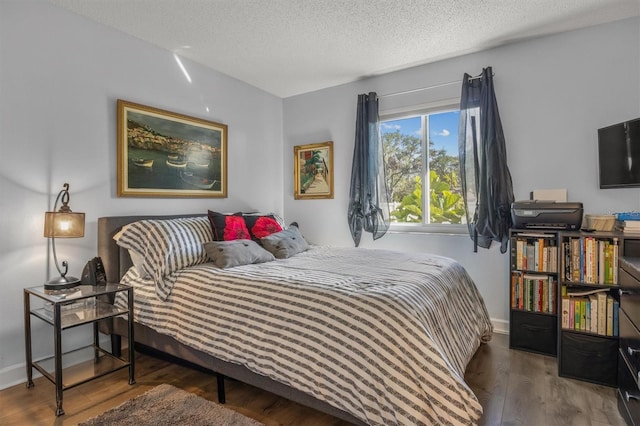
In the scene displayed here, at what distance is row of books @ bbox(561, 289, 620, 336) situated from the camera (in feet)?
7.04

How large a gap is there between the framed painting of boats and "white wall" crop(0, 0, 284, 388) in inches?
3.3

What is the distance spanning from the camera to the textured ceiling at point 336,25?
237cm

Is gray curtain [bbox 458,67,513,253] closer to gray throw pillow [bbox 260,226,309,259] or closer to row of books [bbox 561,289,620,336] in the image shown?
row of books [bbox 561,289,620,336]

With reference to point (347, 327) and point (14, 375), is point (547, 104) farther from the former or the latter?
point (14, 375)

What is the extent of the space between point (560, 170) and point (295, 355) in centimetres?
266

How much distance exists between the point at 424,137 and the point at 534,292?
1763mm

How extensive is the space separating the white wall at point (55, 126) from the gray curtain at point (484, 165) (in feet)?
8.67

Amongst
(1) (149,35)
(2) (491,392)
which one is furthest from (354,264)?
(1) (149,35)

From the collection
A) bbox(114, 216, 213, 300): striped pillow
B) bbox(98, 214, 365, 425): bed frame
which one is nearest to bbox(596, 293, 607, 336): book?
bbox(98, 214, 365, 425): bed frame

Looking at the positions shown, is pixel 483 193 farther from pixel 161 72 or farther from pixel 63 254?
pixel 63 254

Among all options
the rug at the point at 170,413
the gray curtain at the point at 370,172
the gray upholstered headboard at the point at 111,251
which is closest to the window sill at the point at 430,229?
the gray curtain at the point at 370,172

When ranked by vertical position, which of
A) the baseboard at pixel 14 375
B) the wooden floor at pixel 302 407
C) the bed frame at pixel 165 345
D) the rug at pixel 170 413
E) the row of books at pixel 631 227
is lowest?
the wooden floor at pixel 302 407

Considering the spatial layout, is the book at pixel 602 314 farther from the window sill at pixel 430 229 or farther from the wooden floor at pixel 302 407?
the window sill at pixel 430 229

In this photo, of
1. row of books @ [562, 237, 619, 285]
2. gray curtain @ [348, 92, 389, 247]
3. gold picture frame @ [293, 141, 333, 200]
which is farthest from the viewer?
gold picture frame @ [293, 141, 333, 200]
